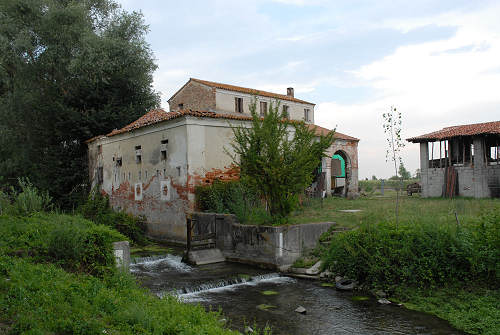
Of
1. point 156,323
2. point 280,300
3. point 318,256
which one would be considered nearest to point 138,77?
point 318,256

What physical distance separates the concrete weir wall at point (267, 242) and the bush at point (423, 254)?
7.76 ft

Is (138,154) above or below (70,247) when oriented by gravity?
above

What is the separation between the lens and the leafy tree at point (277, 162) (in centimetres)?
1332

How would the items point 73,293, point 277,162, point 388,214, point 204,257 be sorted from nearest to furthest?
point 73,293
point 277,162
point 204,257
point 388,214

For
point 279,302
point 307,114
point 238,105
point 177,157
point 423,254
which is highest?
point 307,114

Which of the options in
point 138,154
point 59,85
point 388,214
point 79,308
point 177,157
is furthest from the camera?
point 59,85

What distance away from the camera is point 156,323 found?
18.2 feet

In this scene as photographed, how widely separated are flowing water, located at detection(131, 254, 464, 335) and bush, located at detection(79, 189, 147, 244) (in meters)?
5.23

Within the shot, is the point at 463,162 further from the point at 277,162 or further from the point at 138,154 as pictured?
the point at 138,154

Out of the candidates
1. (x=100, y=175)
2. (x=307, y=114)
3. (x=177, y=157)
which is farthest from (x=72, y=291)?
(x=307, y=114)

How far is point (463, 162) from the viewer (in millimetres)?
22766

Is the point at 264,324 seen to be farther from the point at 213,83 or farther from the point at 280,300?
the point at 213,83

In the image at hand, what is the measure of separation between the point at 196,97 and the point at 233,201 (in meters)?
12.1

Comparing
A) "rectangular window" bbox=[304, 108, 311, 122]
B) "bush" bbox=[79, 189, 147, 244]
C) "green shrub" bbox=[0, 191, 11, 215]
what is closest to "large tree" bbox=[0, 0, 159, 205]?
"bush" bbox=[79, 189, 147, 244]
